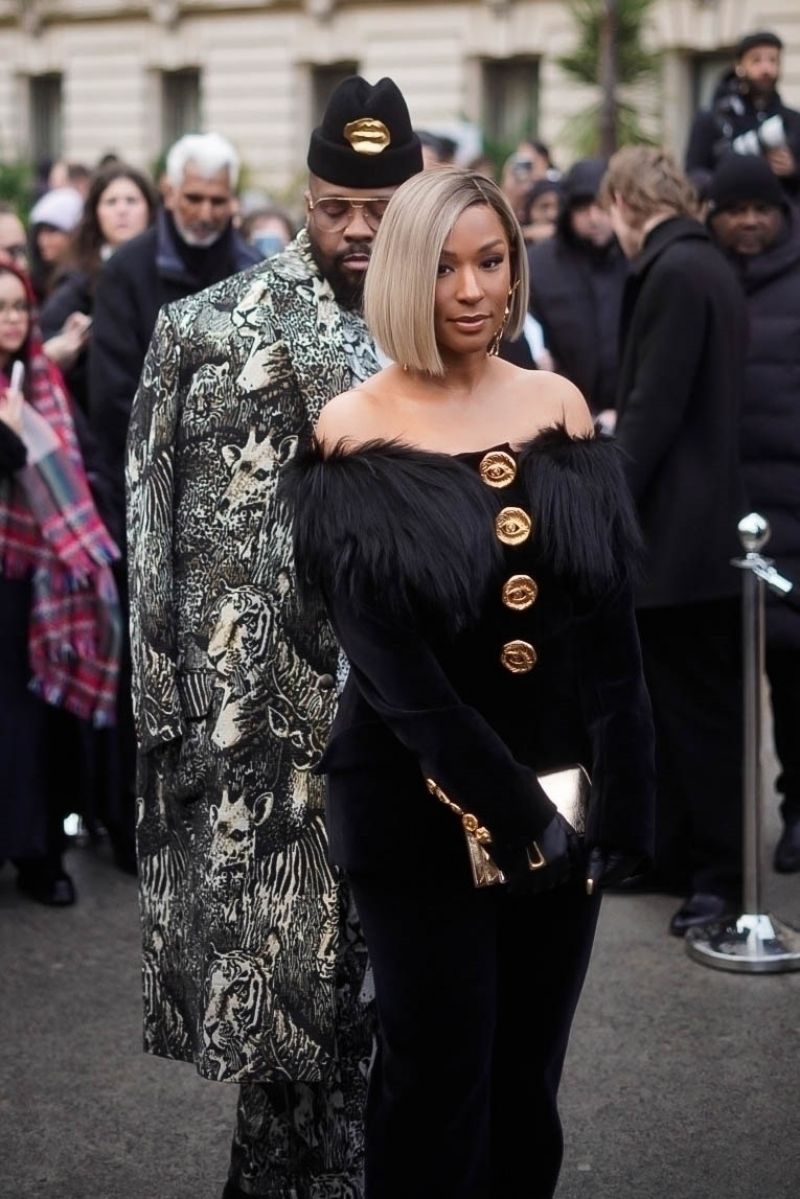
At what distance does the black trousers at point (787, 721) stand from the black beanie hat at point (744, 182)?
1.40 meters

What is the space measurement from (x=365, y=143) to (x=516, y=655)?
1196mm

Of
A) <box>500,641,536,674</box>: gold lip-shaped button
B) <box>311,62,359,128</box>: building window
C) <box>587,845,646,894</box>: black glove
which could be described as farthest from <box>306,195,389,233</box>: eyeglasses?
<box>311,62,359,128</box>: building window

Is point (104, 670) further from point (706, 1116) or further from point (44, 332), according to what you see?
point (706, 1116)

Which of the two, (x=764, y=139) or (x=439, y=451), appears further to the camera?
(x=764, y=139)

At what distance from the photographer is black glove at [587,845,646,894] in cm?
322

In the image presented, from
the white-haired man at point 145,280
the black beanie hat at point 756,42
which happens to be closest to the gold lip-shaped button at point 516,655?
the white-haired man at point 145,280

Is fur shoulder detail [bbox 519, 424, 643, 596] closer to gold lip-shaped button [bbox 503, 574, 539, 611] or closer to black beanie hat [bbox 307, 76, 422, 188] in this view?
gold lip-shaped button [bbox 503, 574, 539, 611]

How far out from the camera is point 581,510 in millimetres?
3246

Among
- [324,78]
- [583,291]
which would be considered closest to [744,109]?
[583,291]

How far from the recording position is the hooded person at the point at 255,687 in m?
3.91

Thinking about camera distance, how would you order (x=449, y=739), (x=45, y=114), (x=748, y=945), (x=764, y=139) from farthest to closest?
(x=45, y=114) < (x=764, y=139) < (x=748, y=945) < (x=449, y=739)

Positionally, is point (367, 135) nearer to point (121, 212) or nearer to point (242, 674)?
point (242, 674)

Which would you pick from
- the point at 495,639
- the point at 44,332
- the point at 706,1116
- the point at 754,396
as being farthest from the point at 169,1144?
the point at 44,332

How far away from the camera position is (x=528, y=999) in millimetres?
3301
